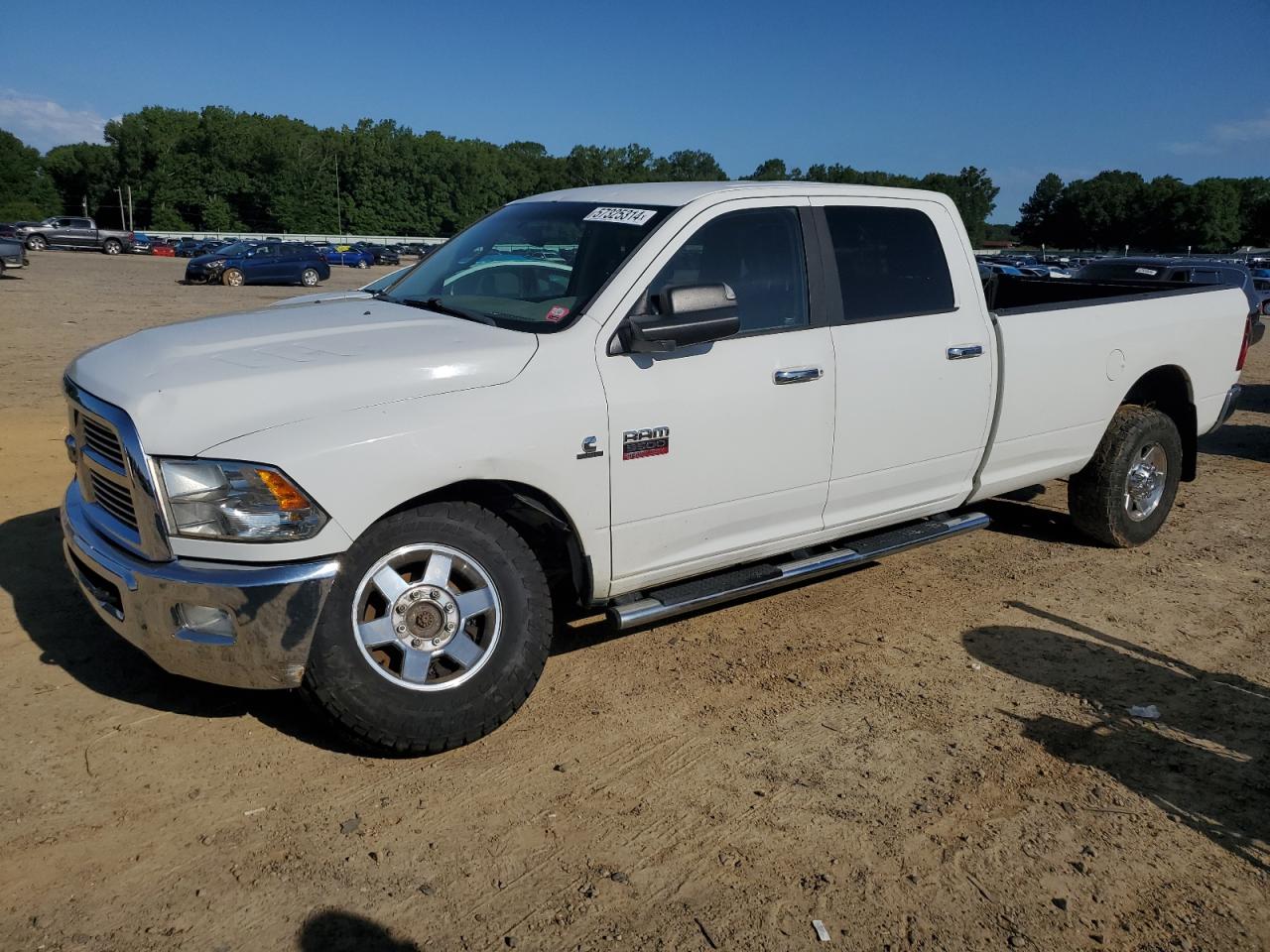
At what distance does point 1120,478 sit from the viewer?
6090 millimetres

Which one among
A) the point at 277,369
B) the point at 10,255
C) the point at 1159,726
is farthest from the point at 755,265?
the point at 10,255

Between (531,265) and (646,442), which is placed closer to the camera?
(646,442)

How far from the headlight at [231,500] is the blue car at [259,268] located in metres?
33.2

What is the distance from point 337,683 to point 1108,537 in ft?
16.1

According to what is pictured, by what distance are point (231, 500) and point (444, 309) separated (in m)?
1.50

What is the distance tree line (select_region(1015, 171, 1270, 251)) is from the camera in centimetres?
10688

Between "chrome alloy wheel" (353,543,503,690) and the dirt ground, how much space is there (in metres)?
0.37

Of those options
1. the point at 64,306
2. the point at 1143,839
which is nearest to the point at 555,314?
the point at 1143,839

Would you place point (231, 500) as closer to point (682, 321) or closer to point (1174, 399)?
point (682, 321)

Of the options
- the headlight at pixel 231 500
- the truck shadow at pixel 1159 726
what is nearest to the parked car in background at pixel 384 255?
the truck shadow at pixel 1159 726

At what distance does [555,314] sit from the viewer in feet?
13.2

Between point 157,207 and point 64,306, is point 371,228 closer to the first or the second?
point 157,207

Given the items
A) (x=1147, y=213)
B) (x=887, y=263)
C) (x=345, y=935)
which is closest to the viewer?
(x=345, y=935)

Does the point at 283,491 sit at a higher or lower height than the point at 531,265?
lower
